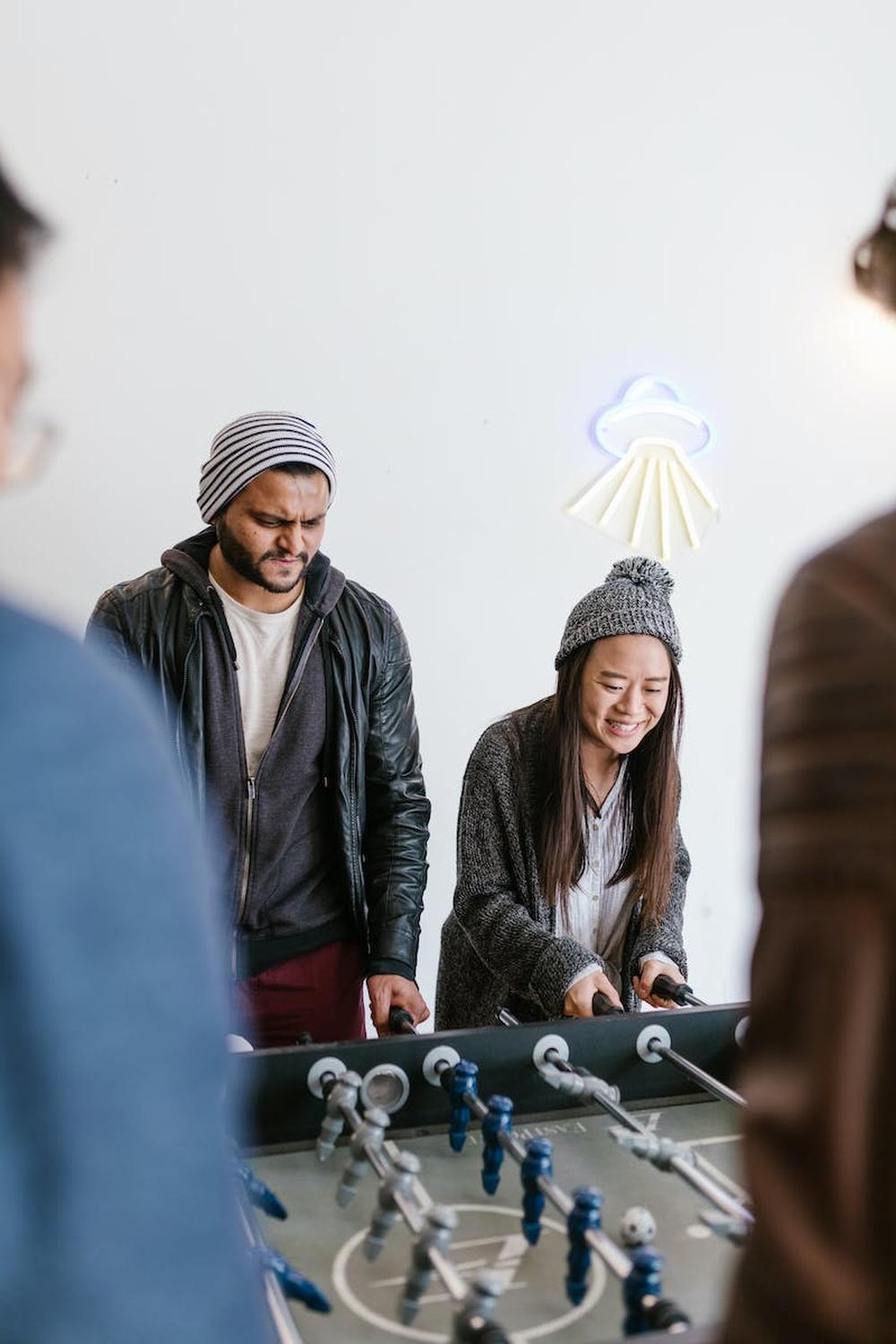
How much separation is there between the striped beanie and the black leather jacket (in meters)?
0.15

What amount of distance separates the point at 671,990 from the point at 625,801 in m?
0.41

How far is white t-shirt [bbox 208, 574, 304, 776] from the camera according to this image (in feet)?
7.44

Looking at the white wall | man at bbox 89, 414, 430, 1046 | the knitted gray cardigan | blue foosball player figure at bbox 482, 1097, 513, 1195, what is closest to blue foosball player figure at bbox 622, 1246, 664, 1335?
blue foosball player figure at bbox 482, 1097, 513, 1195

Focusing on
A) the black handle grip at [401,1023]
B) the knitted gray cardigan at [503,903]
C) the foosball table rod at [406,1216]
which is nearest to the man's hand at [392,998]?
the knitted gray cardigan at [503,903]

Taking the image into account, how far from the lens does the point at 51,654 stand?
1.68 ft

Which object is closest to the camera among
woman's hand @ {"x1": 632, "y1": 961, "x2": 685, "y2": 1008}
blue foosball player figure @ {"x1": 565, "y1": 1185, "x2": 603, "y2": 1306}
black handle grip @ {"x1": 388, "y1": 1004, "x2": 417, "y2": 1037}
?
blue foosball player figure @ {"x1": 565, "y1": 1185, "x2": 603, "y2": 1306}

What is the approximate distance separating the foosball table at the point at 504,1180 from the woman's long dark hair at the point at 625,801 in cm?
46

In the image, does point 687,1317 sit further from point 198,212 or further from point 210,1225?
point 198,212

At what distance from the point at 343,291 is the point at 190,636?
1305mm

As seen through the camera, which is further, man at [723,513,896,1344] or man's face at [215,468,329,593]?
man's face at [215,468,329,593]

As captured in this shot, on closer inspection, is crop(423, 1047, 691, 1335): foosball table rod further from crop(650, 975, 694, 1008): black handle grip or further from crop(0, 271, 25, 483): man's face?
crop(0, 271, 25, 483): man's face

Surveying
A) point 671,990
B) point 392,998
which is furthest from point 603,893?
point 392,998

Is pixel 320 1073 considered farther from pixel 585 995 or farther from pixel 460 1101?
pixel 585 995

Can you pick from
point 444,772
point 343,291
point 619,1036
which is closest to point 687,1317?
point 619,1036
